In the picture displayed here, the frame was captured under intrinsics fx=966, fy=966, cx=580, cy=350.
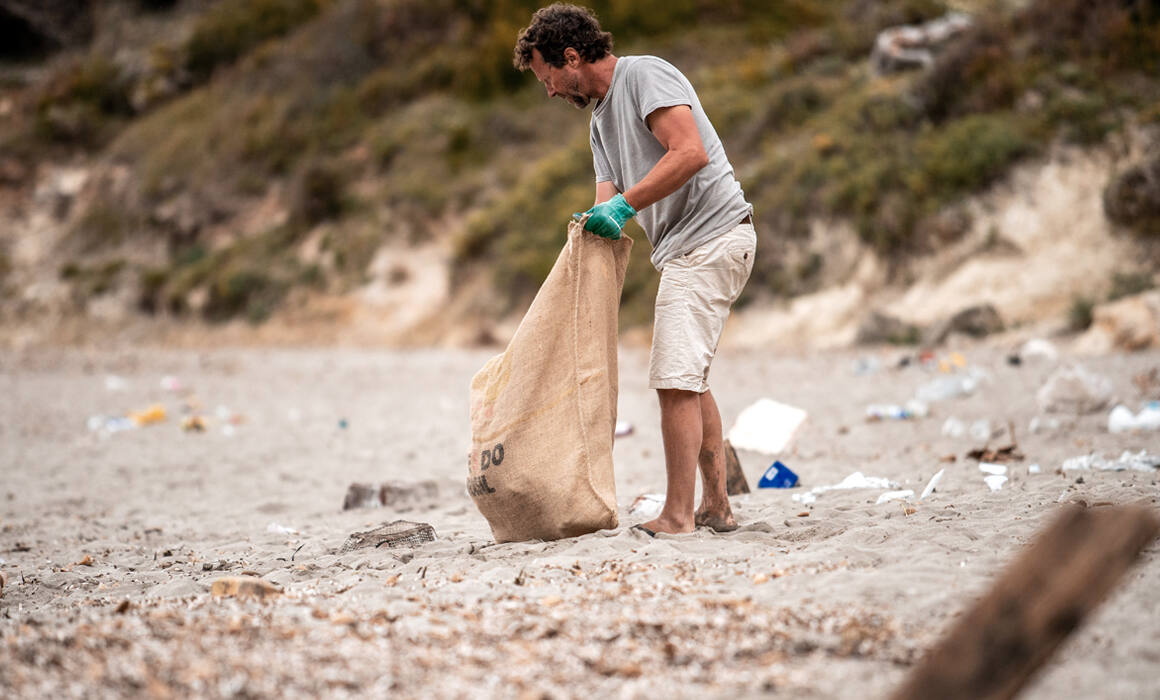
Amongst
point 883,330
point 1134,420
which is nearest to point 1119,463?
point 1134,420

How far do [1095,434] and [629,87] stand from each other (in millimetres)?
3404

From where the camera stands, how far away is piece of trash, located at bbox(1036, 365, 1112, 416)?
546cm

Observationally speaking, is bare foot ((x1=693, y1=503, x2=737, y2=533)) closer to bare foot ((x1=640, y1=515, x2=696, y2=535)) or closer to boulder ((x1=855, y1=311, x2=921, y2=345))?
bare foot ((x1=640, y1=515, x2=696, y2=535))

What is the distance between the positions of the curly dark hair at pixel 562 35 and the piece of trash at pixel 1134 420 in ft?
11.5

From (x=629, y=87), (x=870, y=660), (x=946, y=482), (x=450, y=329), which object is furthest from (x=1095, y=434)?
(x=450, y=329)

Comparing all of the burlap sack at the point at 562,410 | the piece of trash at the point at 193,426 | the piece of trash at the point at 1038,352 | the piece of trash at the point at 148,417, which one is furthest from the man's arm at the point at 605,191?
the piece of trash at the point at 148,417

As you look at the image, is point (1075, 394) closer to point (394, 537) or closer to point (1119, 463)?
point (1119, 463)

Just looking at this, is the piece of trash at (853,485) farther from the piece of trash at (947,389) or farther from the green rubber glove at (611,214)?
the piece of trash at (947,389)

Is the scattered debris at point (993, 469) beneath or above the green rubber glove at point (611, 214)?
beneath

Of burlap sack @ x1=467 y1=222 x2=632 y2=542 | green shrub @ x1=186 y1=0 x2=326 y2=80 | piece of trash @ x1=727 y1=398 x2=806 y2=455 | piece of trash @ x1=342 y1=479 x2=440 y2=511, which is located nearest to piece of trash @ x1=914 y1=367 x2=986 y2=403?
piece of trash @ x1=727 y1=398 x2=806 y2=455

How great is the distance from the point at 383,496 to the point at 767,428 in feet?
6.92

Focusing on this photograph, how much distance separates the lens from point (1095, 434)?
5.00m

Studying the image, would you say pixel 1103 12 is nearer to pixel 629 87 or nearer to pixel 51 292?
pixel 629 87

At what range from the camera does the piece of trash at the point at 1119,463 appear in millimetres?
4035
